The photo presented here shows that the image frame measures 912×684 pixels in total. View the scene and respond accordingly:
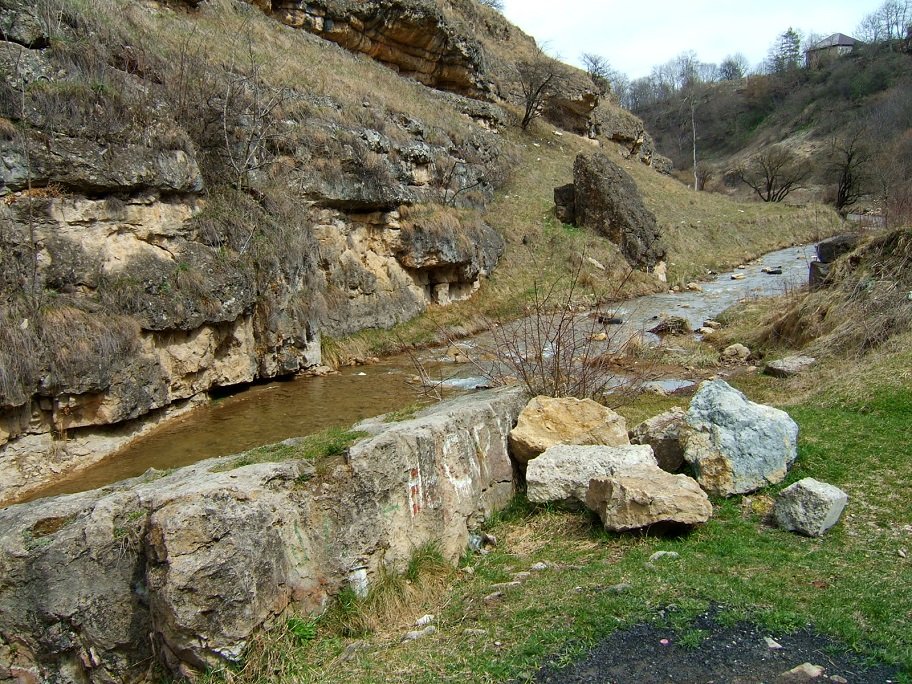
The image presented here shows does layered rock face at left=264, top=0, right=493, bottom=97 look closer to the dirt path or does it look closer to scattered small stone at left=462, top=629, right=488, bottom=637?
scattered small stone at left=462, top=629, right=488, bottom=637

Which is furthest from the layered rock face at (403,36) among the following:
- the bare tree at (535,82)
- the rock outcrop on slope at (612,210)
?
the rock outcrop on slope at (612,210)

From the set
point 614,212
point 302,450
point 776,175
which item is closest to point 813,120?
point 776,175

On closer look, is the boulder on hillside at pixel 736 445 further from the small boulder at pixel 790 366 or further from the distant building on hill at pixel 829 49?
the distant building on hill at pixel 829 49

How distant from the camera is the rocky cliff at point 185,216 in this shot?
28.5 ft

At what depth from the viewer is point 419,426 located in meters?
4.90

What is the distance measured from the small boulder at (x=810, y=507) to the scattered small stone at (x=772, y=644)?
1.63 metres

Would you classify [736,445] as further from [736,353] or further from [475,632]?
[736,353]

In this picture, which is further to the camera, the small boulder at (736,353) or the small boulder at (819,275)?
the small boulder at (819,275)

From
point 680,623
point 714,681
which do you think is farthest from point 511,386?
point 714,681

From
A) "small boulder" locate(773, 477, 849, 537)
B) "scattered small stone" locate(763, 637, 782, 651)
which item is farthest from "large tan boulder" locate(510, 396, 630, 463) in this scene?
"scattered small stone" locate(763, 637, 782, 651)

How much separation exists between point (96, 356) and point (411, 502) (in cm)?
623

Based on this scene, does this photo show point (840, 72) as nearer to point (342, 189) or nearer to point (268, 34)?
point (268, 34)

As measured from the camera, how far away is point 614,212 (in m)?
24.2

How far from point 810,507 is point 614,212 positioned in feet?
68.1
